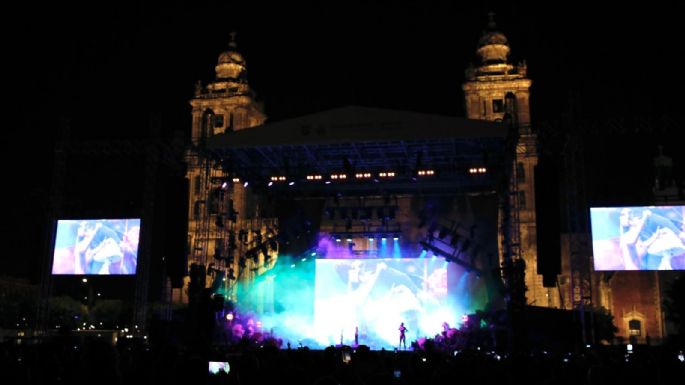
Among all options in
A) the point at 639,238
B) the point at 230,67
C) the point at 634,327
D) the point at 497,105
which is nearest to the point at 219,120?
the point at 230,67

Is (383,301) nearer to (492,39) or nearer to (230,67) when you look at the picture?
(492,39)

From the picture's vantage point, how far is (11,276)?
43562 millimetres

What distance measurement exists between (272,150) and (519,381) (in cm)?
1807

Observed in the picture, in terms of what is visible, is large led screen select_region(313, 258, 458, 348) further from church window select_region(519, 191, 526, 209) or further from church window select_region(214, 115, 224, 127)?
church window select_region(214, 115, 224, 127)

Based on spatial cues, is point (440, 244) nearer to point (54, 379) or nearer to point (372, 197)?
point (372, 197)

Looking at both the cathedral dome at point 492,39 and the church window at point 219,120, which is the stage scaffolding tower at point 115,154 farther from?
the cathedral dome at point 492,39

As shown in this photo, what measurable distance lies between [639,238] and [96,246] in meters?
20.3

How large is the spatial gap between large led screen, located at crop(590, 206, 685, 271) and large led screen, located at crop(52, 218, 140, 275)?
1738 centimetres

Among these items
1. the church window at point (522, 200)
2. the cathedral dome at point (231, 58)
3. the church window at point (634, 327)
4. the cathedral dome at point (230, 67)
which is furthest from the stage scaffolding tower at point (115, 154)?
the church window at point (634, 327)

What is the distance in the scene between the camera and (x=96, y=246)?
2525 cm

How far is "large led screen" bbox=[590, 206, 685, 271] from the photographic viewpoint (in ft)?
76.4

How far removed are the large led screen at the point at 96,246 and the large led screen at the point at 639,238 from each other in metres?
17.4

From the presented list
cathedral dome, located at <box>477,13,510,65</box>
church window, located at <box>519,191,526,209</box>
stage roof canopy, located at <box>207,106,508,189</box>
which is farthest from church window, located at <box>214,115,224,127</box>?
stage roof canopy, located at <box>207,106,508,189</box>

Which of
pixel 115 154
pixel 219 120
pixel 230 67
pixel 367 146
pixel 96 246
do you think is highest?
pixel 230 67
